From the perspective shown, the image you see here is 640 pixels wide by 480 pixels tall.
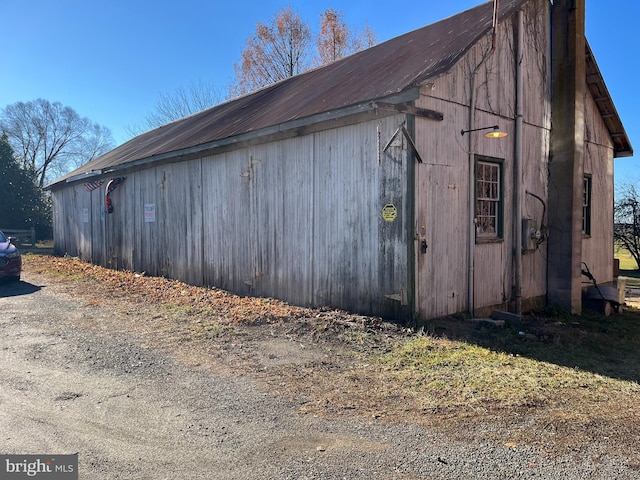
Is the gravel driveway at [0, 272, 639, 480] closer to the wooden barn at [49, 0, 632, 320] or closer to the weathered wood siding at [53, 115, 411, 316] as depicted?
the weathered wood siding at [53, 115, 411, 316]

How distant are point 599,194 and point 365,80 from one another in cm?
701

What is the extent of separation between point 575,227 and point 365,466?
7807 millimetres

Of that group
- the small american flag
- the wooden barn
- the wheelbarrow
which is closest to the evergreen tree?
the small american flag

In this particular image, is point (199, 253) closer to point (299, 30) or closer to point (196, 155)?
point (196, 155)

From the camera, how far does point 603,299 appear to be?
31.2 feet

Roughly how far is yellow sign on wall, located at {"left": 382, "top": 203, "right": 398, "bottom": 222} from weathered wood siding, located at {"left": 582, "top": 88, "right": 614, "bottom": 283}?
20.6ft

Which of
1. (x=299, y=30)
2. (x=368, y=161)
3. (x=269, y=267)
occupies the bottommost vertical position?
(x=269, y=267)

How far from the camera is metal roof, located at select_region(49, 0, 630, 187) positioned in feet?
24.4

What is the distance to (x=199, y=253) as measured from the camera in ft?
37.1

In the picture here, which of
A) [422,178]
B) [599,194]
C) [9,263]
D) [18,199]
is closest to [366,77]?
[422,178]

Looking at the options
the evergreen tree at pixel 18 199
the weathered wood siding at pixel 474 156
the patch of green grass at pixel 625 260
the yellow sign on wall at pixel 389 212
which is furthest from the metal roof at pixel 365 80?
the evergreen tree at pixel 18 199

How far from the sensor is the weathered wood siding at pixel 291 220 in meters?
7.23

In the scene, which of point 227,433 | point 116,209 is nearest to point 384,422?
point 227,433

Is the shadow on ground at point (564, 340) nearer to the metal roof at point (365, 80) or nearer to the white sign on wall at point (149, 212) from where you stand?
the metal roof at point (365, 80)
